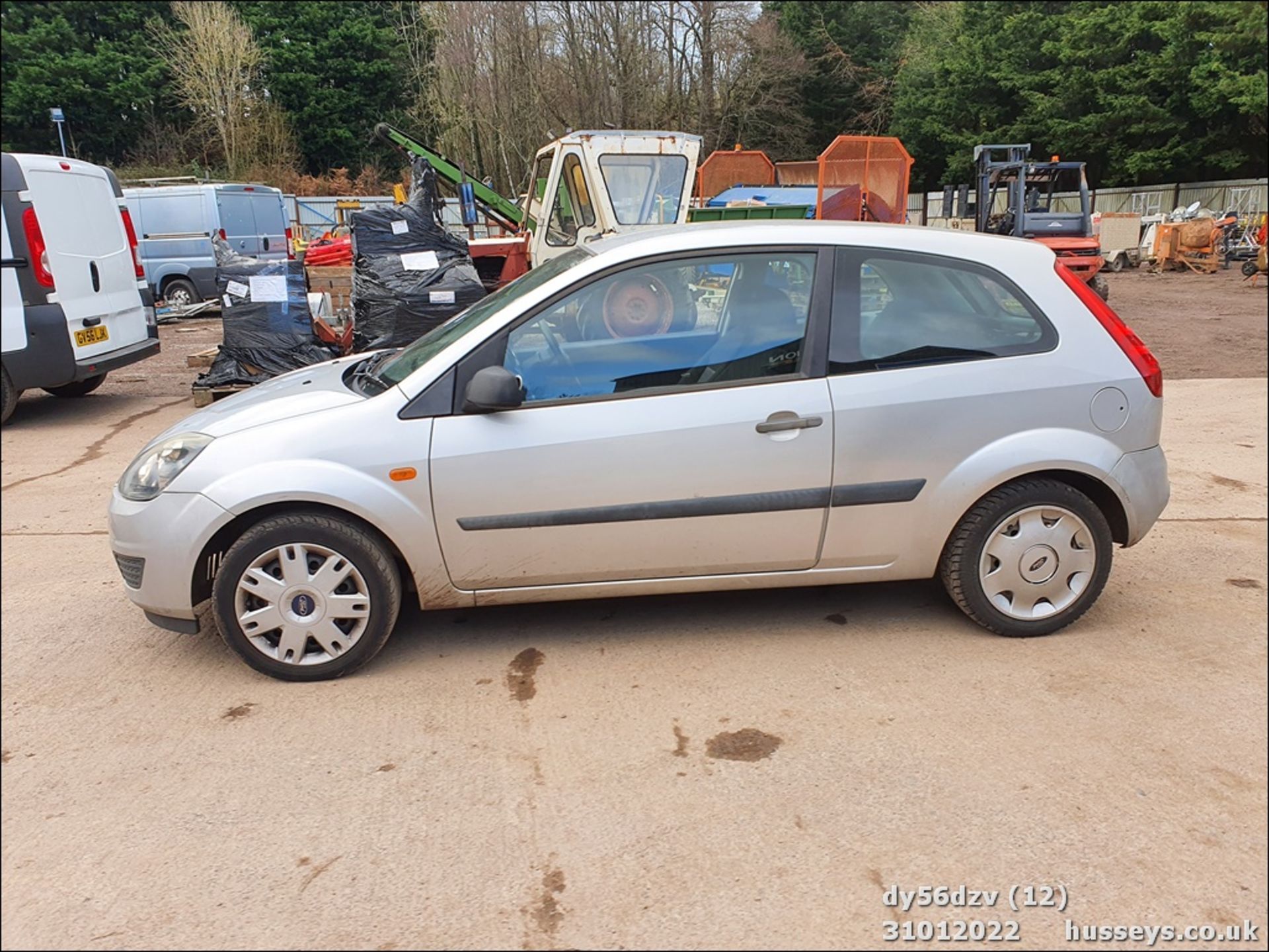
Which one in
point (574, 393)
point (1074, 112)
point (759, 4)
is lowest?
point (574, 393)

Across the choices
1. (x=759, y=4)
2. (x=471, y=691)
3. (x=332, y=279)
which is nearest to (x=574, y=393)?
(x=471, y=691)

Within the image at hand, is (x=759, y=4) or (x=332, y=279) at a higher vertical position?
(x=759, y=4)

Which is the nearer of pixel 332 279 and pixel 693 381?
pixel 693 381

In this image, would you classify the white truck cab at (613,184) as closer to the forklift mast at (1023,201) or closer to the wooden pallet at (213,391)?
the wooden pallet at (213,391)

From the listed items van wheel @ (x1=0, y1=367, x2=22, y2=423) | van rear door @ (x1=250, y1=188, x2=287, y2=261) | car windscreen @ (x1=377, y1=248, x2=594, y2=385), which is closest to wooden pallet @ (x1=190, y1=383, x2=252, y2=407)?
van wheel @ (x1=0, y1=367, x2=22, y2=423)

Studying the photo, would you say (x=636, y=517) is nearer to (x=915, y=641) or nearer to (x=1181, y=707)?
(x=915, y=641)

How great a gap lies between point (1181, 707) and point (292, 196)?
1262 inches

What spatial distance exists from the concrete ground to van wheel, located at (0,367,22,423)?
14.2 feet

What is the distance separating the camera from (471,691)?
11.4ft

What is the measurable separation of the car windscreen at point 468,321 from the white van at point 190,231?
1397cm

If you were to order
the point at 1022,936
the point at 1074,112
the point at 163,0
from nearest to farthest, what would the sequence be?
the point at 1022,936 → the point at 163,0 → the point at 1074,112

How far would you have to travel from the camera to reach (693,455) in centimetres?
349

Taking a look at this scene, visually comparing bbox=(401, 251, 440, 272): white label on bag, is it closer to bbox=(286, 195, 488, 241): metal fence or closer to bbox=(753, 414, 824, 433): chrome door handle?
bbox=(753, 414, 824, 433): chrome door handle

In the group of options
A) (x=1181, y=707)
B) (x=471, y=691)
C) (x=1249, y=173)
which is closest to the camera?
(x=1181, y=707)
